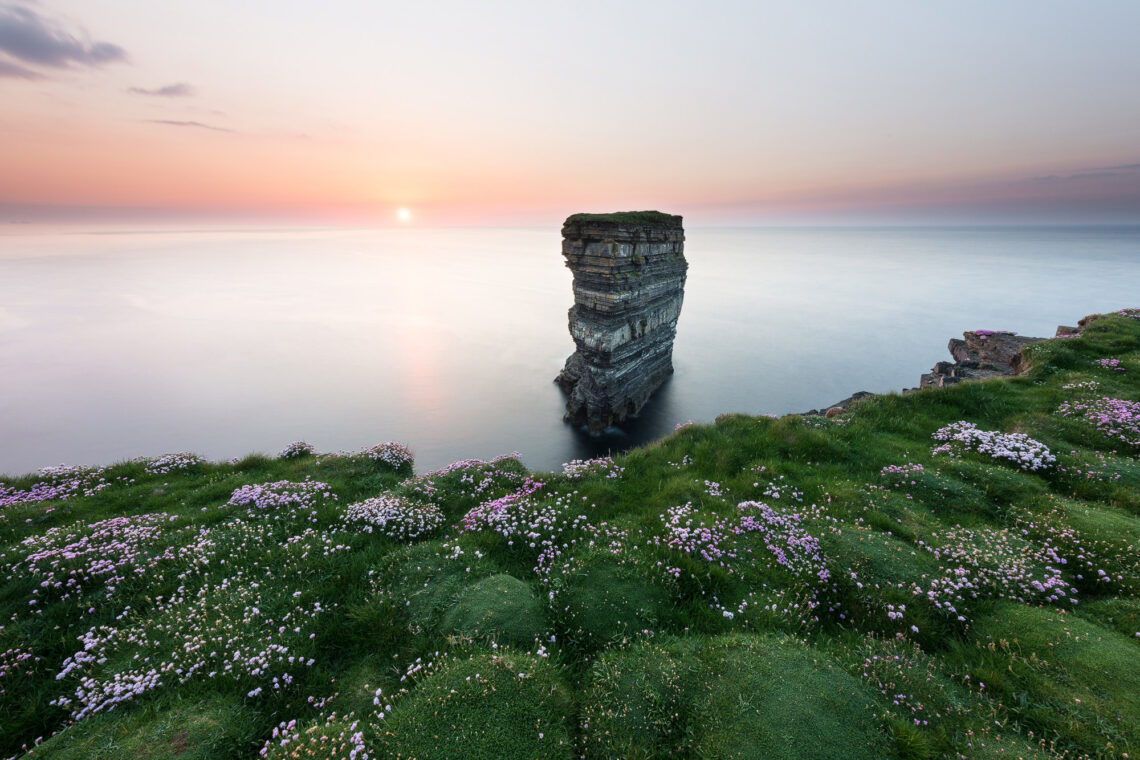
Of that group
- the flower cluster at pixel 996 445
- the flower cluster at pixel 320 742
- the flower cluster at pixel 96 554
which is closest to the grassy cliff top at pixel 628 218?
the flower cluster at pixel 996 445

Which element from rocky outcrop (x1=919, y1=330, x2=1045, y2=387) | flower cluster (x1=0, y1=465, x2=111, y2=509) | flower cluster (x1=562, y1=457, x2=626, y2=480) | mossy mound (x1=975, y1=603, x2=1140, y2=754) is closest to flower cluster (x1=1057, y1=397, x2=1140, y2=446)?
rocky outcrop (x1=919, y1=330, x2=1045, y2=387)

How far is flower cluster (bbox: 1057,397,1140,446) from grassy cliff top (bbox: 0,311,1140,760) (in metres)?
Answer: 0.14

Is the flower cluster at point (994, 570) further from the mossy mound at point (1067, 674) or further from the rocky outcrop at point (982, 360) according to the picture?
the rocky outcrop at point (982, 360)

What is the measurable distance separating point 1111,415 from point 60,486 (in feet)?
120

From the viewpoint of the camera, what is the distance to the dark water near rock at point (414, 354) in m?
36.4

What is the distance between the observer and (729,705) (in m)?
6.14

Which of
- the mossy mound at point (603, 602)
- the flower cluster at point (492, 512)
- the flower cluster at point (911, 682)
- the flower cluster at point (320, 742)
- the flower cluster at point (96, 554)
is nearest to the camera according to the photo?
the flower cluster at point (320, 742)

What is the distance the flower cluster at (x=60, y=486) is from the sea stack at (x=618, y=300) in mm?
25271

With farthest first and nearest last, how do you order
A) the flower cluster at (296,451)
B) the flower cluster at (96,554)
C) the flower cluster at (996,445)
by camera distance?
the flower cluster at (296,451) < the flower cluster at (996,445) < the flower cluster at (96,554)

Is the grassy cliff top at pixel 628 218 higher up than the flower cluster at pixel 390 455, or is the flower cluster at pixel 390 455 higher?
the grassy cliff top at pixel 628 218

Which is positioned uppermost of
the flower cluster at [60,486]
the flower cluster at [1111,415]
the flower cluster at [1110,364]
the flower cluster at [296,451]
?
the flower cluster at [1110,364]

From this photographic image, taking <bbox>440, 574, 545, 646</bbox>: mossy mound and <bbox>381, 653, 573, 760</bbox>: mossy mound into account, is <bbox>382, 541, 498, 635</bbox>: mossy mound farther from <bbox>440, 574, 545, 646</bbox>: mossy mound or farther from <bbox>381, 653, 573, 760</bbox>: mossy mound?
<bbox>381, 653, 573, 760</bbox>: mossy mound

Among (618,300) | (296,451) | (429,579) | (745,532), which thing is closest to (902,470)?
(745,532)

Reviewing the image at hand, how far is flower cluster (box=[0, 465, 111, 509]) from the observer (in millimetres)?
13695
